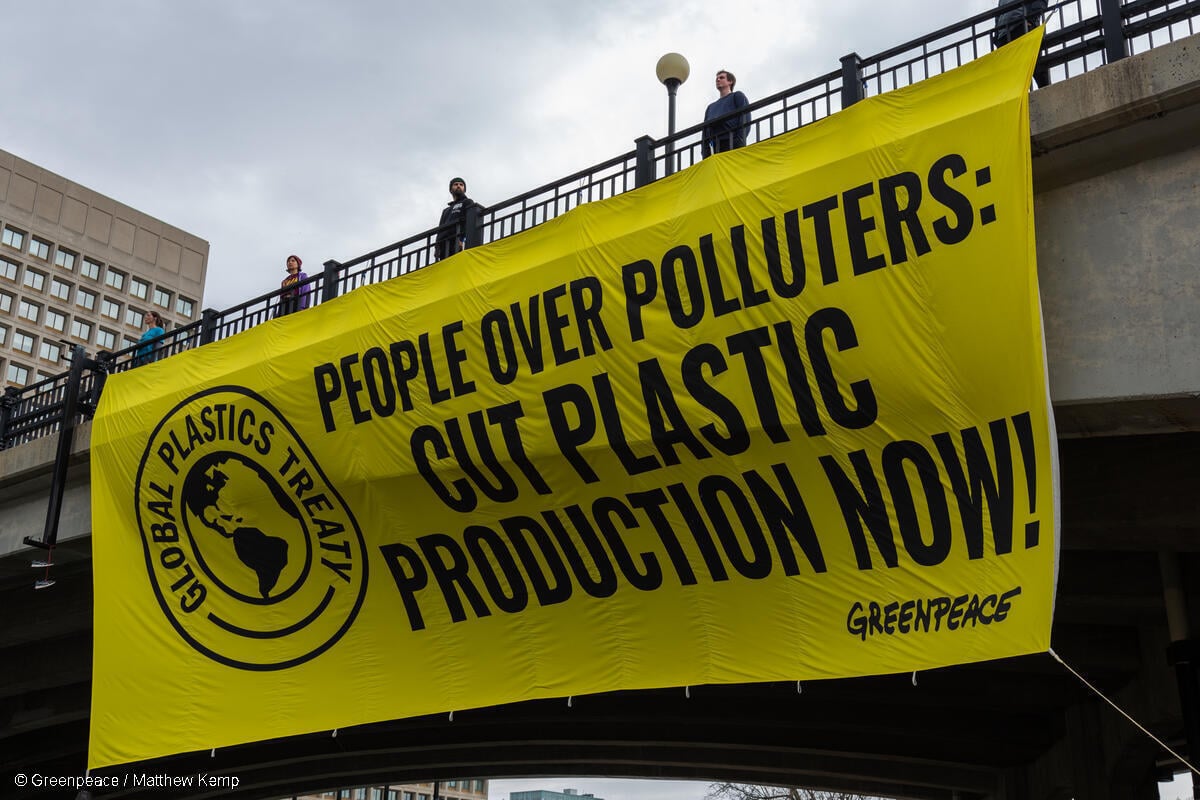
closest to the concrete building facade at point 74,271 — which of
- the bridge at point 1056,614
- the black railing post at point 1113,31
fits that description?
the bridge at point 1056,614

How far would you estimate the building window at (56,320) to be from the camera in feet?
284

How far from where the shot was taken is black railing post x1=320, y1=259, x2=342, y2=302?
18281 millimetres

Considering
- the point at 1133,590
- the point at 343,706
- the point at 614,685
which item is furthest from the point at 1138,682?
the point at 343,706

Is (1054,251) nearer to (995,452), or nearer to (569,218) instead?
(995,452)

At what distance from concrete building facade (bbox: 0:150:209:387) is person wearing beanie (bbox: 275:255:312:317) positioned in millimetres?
65156

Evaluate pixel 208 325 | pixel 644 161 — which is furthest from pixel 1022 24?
pixel 208 325

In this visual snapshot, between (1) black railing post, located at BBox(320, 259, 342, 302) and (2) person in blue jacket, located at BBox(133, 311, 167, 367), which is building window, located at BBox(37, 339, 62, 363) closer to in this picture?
(2) person in blue jacket, located at BBox(133, 311, 167, 367)

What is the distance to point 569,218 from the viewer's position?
47.1ft

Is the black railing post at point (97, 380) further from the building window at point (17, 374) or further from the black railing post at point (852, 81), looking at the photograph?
the building window at point (17, 374)

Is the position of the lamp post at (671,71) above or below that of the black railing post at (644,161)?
above

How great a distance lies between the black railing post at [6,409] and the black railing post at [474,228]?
34.1ft

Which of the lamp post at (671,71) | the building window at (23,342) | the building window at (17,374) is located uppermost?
the building window at (23,342)
